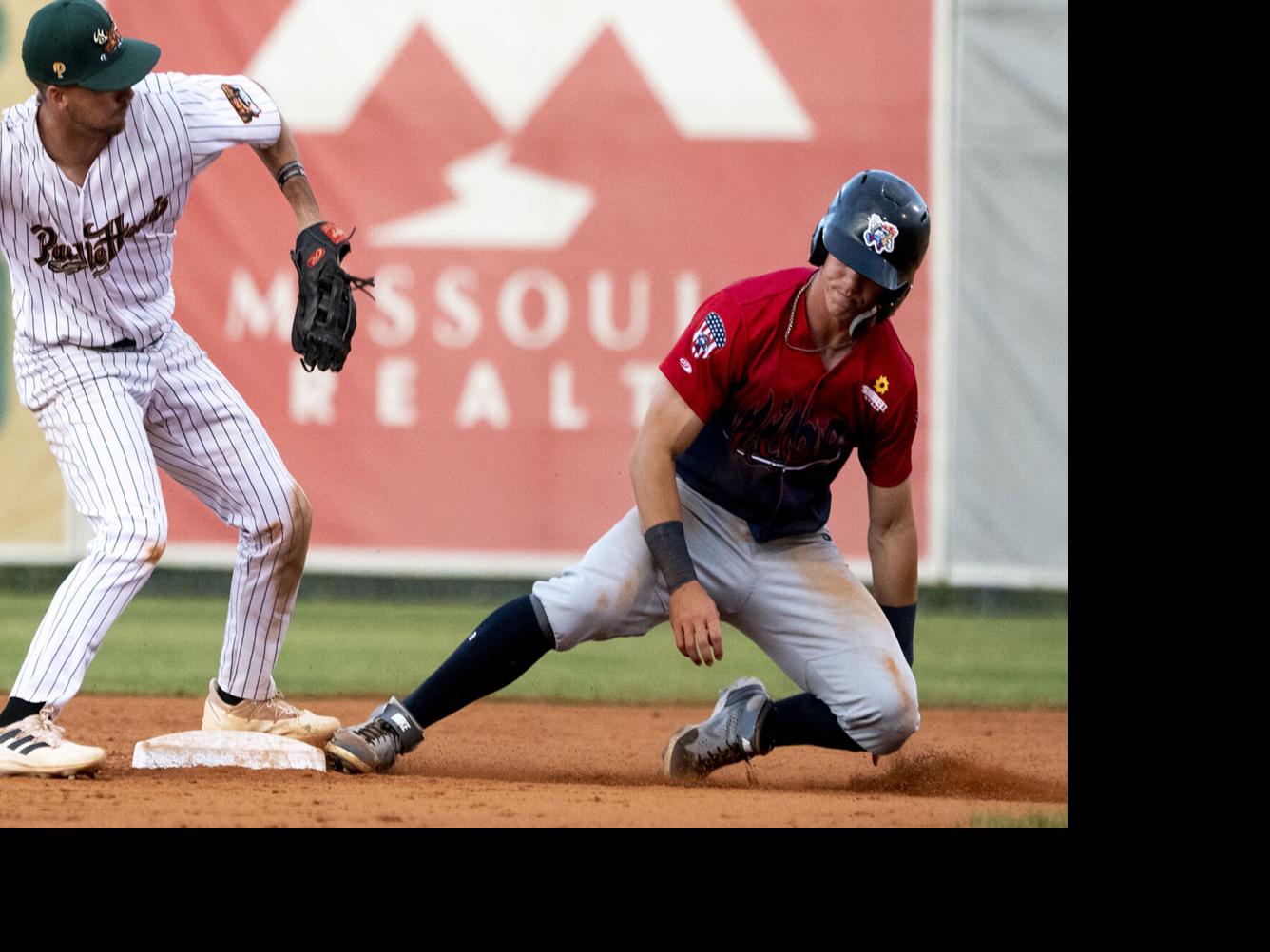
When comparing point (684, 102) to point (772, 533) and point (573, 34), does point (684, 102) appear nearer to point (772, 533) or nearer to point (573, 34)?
point (573, 34)

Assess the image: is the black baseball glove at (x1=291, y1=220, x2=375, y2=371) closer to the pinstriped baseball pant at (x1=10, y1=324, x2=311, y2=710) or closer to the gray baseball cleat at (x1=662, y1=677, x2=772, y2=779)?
the pinstriped baseball pant at (x1=10, y1=324, x2=311, y2=710)

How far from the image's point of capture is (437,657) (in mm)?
5898

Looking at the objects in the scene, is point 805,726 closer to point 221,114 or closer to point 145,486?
point 145,486

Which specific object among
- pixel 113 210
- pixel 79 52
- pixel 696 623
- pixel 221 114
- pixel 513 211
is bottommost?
pixel 696 623

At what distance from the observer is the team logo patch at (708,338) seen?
3.30 m

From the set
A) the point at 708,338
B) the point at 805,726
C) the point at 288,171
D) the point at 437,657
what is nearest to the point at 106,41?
the point at 288,171

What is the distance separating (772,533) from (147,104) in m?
1.63

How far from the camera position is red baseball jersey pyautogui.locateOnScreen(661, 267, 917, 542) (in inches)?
131

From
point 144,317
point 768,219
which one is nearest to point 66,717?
point 144,317

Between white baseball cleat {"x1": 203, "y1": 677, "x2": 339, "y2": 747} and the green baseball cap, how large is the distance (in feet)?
4.74

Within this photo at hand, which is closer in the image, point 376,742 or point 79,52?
point 79,52

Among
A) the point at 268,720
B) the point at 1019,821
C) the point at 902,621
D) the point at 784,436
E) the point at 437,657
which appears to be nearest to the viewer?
the point at 1019,821

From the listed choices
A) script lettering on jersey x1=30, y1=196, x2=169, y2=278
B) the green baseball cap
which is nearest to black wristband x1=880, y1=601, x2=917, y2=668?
script lettering on jersey x1=30, y1=196, x2=169, y2=278

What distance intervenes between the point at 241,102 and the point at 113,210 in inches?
16.5
